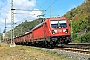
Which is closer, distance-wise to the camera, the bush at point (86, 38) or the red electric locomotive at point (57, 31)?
the red electric locomotive at point (57, 31)

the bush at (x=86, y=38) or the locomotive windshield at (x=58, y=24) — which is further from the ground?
the locomotive windshield at (x=58, y=24)

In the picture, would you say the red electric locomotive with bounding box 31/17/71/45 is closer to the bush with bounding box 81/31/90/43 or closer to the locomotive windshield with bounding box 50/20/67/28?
the locomotive windshield with bounding box 50/20/67/28

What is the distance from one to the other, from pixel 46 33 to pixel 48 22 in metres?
1.34

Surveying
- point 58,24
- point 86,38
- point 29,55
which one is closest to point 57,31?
point 58,24

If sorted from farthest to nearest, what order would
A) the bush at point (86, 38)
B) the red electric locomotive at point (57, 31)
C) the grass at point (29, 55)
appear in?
the bush at point (86, 38) < the red electric locomotive at point (57, 31) < the grass at point (29, 55)

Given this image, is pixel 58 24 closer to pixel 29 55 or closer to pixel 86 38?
pixel 29 55

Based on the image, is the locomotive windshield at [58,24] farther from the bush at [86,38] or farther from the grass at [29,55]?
the bush at [86,38]

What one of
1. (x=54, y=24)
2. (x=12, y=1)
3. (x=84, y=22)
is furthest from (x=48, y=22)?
(x=84, y=22)

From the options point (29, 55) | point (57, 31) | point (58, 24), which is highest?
point (58, 24)

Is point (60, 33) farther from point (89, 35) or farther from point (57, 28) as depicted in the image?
point (89, 35)

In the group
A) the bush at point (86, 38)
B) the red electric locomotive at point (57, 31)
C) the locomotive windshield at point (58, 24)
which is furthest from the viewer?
the bush at point (86, 38)

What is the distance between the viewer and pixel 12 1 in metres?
37.3

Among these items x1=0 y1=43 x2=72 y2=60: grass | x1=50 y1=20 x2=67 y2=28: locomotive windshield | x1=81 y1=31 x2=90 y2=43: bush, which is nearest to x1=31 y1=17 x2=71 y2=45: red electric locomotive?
x1=50 y1=20 x2=67 y2=28: locomotive windshield

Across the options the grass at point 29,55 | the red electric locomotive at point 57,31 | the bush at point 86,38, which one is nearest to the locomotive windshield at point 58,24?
the red electric locomotive at point 57,31
